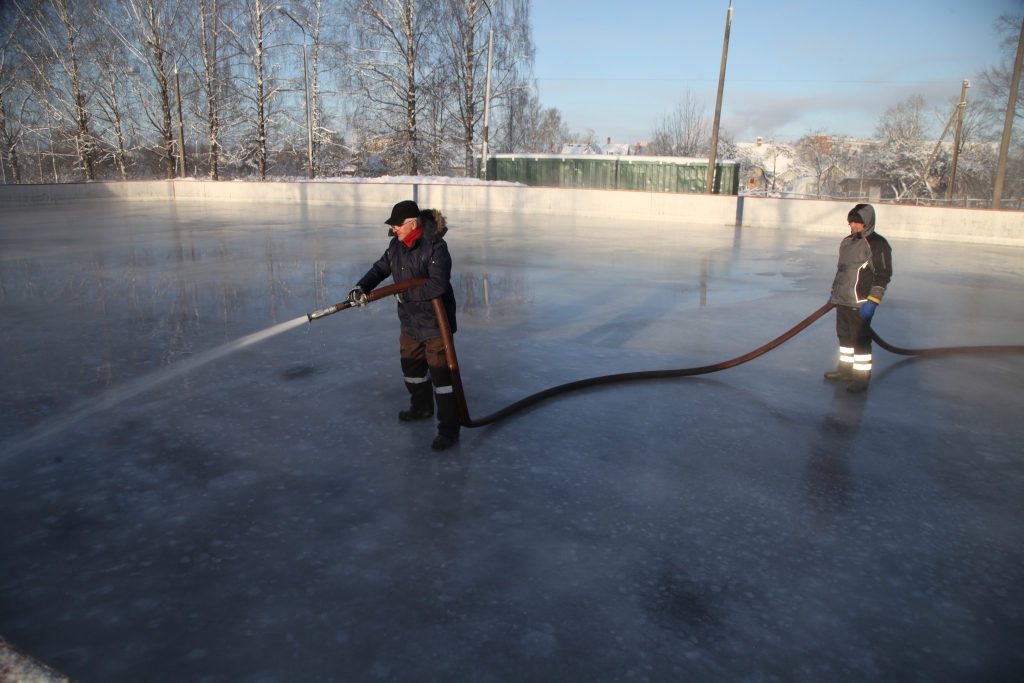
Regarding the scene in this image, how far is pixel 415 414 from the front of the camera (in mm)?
4590

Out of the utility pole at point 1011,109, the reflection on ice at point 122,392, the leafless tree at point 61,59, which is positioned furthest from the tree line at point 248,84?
the reflection on ice at point 122,392

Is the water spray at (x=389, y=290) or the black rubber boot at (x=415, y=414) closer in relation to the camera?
the water spray at (x=389, y=290)

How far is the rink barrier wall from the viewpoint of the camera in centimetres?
1820

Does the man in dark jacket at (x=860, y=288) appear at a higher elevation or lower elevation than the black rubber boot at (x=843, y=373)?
higher

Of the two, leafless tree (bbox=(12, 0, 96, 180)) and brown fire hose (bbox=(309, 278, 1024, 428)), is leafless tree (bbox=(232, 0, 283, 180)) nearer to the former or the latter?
leafless tree (bbox=(12, 0, 96, 180))

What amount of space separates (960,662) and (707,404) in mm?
2748

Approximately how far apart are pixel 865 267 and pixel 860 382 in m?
0.91

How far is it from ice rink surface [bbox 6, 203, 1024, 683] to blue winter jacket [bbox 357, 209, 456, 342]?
0.72 m

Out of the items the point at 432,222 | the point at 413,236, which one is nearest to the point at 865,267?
the point at 432,222

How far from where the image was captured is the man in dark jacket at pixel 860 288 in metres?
5.33

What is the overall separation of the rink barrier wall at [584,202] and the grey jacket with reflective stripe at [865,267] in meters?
15.3

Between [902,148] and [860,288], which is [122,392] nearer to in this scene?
[860,288]

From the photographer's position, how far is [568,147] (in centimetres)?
5866

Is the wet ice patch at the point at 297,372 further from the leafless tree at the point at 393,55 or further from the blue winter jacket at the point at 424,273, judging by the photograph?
the leafless tree at the point at 393,55
